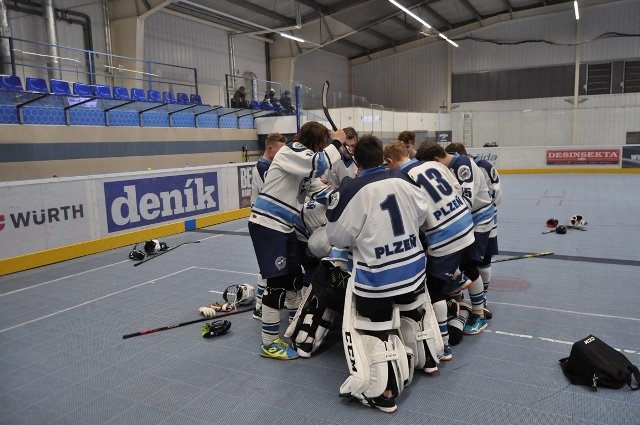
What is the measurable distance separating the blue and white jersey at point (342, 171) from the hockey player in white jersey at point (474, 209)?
662mm

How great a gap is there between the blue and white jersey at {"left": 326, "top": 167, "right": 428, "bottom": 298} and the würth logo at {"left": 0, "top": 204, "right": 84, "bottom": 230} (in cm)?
618

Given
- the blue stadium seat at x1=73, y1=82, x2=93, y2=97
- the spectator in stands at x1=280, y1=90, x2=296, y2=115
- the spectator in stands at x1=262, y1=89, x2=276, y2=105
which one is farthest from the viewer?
the spectator in stands at x1=262, y1=89, x2=276, y2=105

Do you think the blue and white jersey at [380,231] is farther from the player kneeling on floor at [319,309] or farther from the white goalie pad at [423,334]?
the player kneeling on floor at [319,309]

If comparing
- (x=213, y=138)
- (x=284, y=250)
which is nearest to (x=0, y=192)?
(x=284, y=250)

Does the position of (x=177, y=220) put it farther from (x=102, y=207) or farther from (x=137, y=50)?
(x=137, y=50)

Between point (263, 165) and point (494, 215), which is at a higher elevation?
point (263, 165)

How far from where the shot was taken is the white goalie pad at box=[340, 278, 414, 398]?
3.23m

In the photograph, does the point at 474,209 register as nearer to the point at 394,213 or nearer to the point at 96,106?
the point at 394,213

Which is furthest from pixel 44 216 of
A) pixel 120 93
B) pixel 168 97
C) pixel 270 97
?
pixel 270 97

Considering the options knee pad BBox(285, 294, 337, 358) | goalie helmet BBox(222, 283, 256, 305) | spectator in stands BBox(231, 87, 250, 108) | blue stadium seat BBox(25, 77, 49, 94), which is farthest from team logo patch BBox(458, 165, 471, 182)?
spectator in stands BBox(231, 87, 250, 108)

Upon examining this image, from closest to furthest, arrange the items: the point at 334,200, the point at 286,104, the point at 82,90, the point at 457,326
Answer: the point at 334,200
the point at 457,326
the point at 82,90
the point at 286,104

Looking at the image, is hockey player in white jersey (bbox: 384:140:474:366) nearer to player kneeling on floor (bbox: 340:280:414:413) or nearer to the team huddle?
the team huddle

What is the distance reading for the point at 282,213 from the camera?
13.1 ft

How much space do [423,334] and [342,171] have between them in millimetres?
1770
